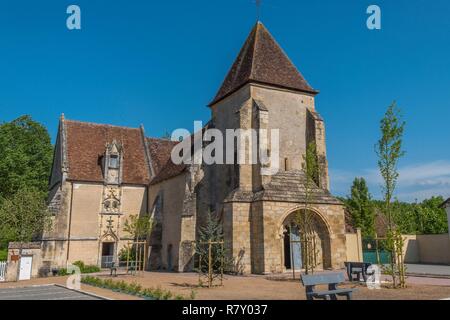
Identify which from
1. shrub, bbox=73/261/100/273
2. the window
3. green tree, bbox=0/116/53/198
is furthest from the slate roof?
green tree, bbox=0/116/53/198

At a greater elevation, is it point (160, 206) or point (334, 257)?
point (160, 206)

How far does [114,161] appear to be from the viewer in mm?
30688

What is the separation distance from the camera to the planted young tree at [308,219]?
18.2 metres

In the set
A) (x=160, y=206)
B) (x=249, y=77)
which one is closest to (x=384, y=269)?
(x=249, y=77)

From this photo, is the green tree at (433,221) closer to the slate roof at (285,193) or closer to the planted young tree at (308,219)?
the slate roof at (285,193)

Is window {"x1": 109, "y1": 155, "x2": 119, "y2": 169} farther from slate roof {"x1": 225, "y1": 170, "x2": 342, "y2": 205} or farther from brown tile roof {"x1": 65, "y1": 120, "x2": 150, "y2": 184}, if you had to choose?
slate roof {"x1": 225, "y1": 170, "x2": 342, "y2": 205}

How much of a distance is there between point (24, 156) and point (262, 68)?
22.8 m

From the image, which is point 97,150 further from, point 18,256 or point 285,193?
point 285,193

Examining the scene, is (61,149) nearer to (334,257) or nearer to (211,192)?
(211,192)

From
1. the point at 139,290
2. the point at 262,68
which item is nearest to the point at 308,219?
the point at 262,68

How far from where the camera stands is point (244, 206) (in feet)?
67.3

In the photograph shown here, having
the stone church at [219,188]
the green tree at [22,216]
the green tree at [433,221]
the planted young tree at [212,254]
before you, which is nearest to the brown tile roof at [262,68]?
the stone church at [219,188]

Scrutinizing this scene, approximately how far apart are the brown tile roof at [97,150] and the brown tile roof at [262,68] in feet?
31.5
